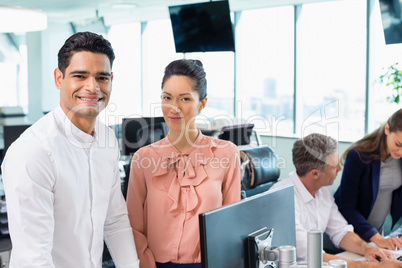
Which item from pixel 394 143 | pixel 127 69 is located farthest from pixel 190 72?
pixel 127 69

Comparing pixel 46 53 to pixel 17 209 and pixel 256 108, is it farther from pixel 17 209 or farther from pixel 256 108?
pixel 17 209

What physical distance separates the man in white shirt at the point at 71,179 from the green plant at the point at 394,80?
5271 mm

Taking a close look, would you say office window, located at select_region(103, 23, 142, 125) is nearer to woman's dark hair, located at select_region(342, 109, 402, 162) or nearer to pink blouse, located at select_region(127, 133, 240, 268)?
woman's dark hair, located at select_region(342, 109, 402, 162)

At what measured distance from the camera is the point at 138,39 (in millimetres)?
10836

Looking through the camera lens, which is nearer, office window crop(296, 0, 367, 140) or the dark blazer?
the dark blazer

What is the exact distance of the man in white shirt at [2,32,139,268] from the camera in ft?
4.64

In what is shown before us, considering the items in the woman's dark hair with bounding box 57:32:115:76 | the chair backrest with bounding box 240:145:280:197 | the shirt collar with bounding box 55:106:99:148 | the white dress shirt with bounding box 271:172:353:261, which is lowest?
the white dress shirt with bounding box 271:172:353:261

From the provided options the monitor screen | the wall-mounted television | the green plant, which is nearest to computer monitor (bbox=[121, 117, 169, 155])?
the monitor screen

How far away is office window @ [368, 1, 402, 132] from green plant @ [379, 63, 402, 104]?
245 millimetres

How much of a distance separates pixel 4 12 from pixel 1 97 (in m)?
4.54

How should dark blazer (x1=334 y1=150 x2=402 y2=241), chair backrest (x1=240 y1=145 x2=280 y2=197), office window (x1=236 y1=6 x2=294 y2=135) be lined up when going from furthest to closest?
1. office window (x1=236 y1=6 x2=294 y2=135)
2. chair backrest (x1=240 y1=145 x2=280 y2=197)
3. dark blazer (x1=334 y1=150 x2=402 y2=241)

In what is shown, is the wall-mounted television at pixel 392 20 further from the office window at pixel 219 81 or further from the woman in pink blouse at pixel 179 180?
the office window at pixel 219 81

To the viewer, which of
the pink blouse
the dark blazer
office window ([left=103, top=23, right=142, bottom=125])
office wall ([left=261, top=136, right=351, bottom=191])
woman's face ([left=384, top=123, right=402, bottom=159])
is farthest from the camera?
office window ([left=103, top=23, right=142, bottom=125])

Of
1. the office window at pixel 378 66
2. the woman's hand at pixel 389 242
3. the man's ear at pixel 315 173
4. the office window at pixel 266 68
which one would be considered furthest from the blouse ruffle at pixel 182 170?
the office window at pixel 266 68
